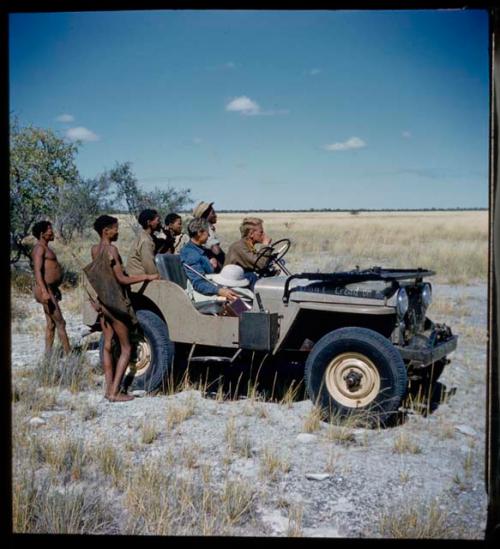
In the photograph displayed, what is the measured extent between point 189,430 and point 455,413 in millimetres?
2487

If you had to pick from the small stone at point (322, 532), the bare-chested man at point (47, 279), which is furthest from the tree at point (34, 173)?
the small stone at point (322, 532)

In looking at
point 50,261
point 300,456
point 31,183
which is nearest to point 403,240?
point 31,183

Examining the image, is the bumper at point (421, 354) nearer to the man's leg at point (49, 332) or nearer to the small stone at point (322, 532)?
the small stone at point (322, 532)

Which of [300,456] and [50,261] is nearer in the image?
[300,456]

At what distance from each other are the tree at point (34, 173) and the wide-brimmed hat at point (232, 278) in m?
7.94

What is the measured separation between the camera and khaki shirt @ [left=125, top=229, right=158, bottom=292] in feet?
23.3

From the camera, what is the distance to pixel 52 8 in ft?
12.3

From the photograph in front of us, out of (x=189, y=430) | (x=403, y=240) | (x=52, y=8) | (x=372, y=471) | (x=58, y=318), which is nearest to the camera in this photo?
(x=52, y=8)

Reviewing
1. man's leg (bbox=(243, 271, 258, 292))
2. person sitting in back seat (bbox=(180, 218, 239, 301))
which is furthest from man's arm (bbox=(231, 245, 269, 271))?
person sitting in back seat (bbox=(180, 218, 239, 301))

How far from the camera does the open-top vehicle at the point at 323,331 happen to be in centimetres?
574

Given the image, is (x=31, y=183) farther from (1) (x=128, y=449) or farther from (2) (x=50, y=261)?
(1) (x=128, y=449)

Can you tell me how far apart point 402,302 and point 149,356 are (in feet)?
8.33

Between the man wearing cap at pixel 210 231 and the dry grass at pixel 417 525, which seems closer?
the dry grass at pixel 417 525

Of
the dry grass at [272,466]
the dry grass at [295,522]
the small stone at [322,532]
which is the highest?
the dry grass at [272,466]
